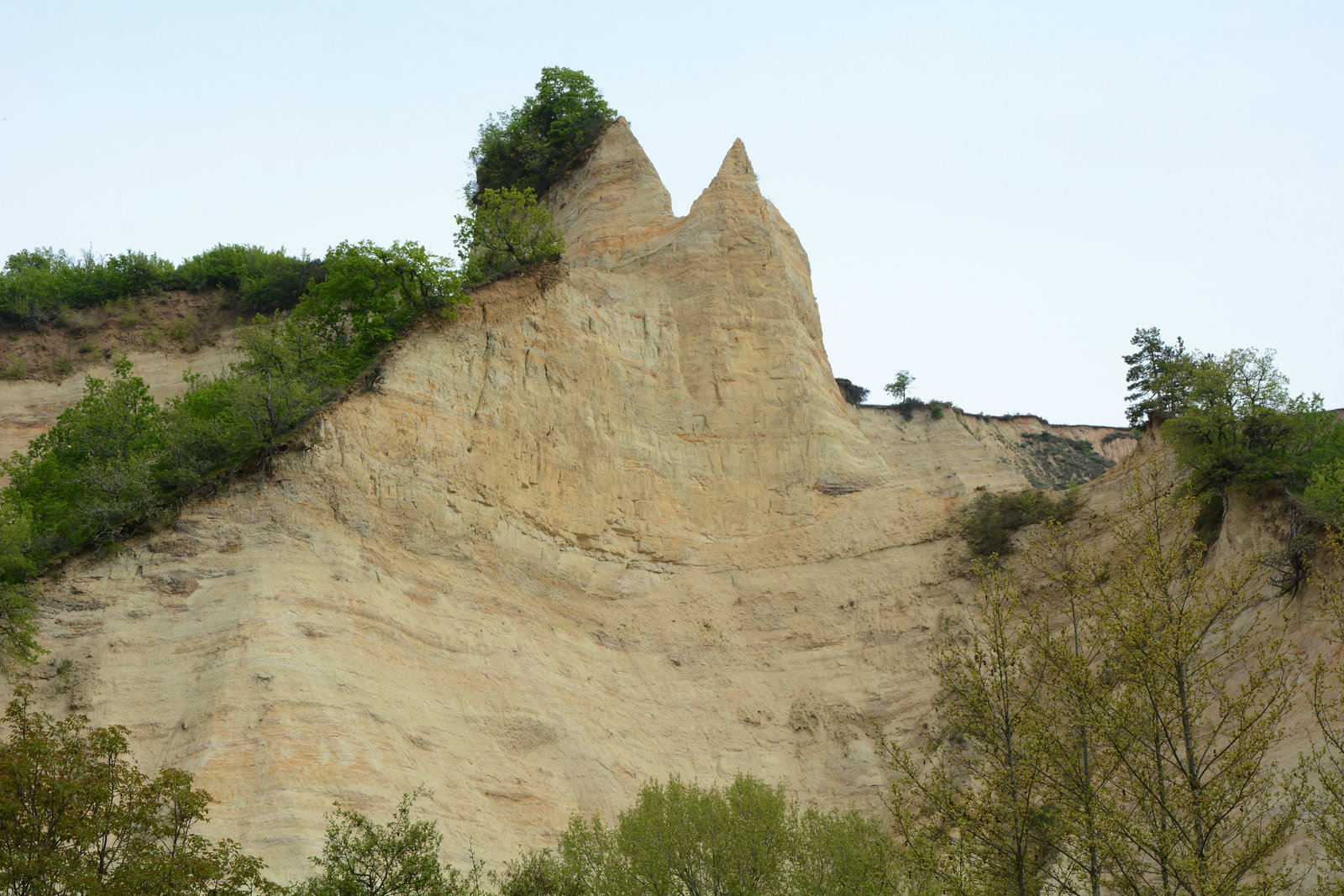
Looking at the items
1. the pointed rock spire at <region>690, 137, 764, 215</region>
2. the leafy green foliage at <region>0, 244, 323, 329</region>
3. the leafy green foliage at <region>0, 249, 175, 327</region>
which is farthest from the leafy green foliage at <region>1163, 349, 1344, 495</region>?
the leafy green foliage at <region>0, 249, 175, 327</region>

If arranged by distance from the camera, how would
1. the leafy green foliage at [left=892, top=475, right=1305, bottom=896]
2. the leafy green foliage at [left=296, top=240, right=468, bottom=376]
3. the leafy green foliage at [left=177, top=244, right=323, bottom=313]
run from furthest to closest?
the leafy green foliage at [left=177, top=244, right=323, bottom=313], the leafy green foliage at [left=296, top=240, right=468, bottom=376], the leafy green foliage at [left=892, top=475, right=1305, bottom=896]

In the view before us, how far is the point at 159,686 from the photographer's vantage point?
742 inches

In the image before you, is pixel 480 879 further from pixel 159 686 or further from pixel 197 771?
pixel 159 686

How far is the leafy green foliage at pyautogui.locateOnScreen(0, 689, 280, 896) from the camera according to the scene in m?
11.4

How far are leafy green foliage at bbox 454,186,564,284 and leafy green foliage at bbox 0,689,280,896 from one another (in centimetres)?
1989

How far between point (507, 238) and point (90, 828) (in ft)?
73.4

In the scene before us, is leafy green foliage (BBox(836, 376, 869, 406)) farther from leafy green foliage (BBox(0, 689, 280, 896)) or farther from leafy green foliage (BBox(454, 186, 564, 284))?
leafy green foliage (BBox(0, 689, 280, 896))

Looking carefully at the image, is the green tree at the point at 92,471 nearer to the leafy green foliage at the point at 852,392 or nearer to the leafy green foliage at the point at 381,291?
the leafy green foliage at the point at 381,291

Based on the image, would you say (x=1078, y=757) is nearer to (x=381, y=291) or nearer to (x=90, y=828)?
(x=90, y=828)

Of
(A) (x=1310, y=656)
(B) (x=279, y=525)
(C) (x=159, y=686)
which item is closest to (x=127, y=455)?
(B) (x=279, y=525)

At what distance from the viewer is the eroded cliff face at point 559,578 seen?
18.9m

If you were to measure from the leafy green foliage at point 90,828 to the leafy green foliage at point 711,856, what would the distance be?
540cm

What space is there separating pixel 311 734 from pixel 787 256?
2511 centimetres

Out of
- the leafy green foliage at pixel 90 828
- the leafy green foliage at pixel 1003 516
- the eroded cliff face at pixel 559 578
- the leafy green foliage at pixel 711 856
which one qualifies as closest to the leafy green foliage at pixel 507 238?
the eroded cliff face at pixel 559 578
